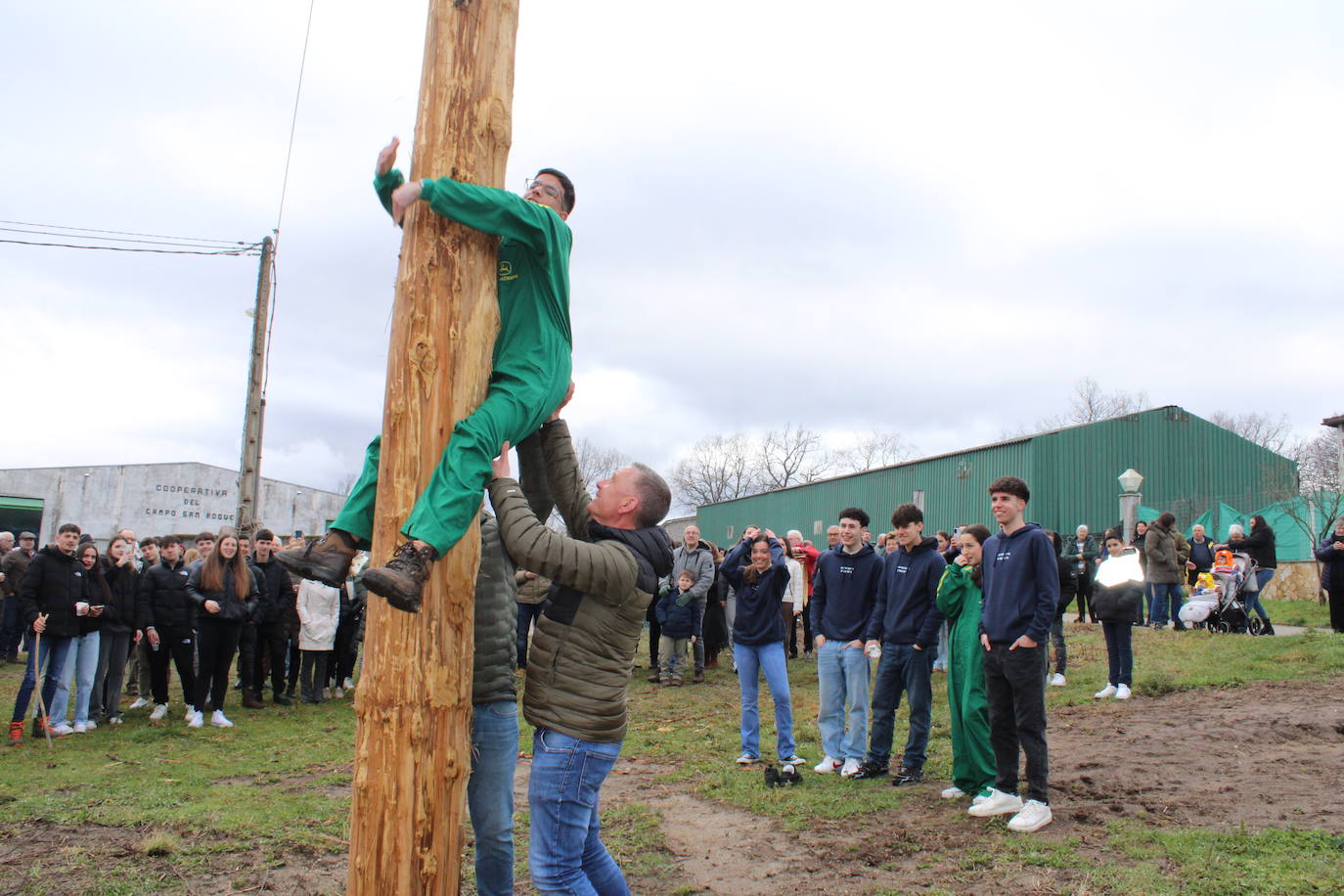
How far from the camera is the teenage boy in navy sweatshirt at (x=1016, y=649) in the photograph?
622 centimetres

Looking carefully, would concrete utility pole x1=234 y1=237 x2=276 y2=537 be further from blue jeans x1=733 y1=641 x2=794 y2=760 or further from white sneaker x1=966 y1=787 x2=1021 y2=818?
white sneaker x1=966 y1=787 x2=1021 y2=818

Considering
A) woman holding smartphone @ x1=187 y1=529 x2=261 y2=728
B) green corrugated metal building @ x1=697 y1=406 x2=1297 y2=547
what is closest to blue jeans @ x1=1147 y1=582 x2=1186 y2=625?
green corrugated metal building @ x1=697 y1=406 x2=1297 y2=547

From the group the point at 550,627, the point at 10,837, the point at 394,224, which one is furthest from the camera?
the point at 10,837

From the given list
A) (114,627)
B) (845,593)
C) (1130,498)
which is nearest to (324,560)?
(845,593)

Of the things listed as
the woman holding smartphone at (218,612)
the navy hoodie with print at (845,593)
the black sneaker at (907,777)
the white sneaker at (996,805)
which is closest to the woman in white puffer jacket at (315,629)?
the woman holding smartphone at (218,612)

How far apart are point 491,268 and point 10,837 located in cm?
529

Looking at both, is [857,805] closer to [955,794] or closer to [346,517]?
[955,794]

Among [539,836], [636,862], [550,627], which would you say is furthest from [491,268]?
[636,862]

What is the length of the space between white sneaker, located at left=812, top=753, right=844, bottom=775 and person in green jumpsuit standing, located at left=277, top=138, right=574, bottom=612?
5619 mm

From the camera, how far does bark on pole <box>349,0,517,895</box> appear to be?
9.47 ft

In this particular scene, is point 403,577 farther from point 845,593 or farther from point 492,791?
point 845,593

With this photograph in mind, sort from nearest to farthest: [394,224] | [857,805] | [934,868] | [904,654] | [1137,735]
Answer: [394,224]
[934,868]
[857,805]
[904,654]
[1137,735]

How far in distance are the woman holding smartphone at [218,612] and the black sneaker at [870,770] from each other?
6519mm

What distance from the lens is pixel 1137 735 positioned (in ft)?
29.2
